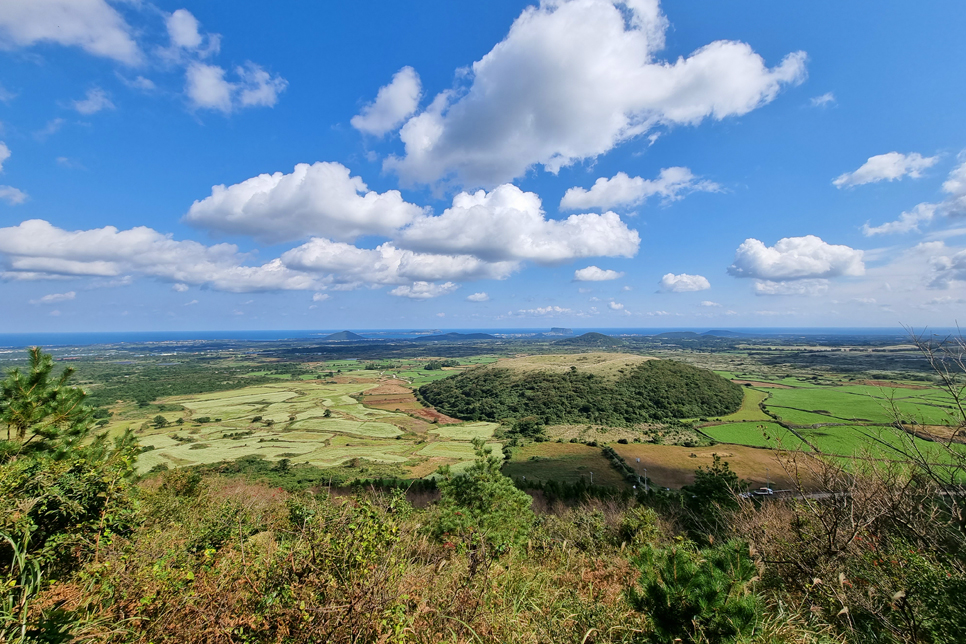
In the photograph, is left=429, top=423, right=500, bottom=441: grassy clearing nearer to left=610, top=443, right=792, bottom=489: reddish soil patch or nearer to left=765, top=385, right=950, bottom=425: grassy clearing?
left=610, top=443, right=792, bottom=489: reddish soil patch

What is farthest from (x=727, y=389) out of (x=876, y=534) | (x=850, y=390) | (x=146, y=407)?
(x=146, y=407)

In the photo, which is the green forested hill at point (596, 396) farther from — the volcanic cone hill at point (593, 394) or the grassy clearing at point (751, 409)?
the grassy clearing at point (751, 409)

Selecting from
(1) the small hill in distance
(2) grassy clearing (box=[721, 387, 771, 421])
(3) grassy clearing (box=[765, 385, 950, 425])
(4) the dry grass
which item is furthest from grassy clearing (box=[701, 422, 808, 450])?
(4) the dry grass

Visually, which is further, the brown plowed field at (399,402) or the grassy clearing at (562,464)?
the brown plowed field at (399,402)

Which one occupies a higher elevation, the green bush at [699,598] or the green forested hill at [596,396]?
the green bush at [699,598]

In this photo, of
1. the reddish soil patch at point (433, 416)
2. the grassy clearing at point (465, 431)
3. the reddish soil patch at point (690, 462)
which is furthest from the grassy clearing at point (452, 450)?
the reddish soil patch at point (690, 462)

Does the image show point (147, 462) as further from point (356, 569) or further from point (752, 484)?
point (752, 484)

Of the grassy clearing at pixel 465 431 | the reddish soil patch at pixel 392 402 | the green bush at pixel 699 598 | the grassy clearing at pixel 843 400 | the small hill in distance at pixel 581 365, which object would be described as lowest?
the grassy clearing at pixel 465 431
